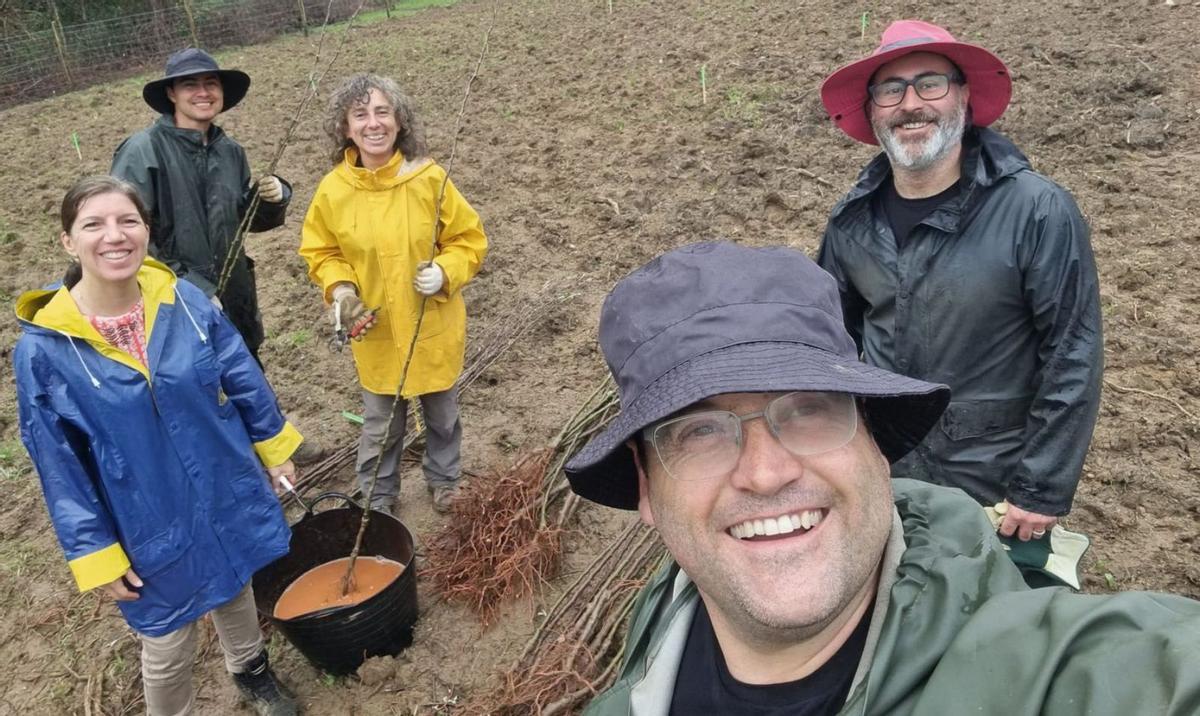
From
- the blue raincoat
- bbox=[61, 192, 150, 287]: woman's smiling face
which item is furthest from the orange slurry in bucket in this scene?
bbox=[61, 192, 150, 287]: woman's smiling face

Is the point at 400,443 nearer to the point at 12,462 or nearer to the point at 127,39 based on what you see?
the point at 12,462

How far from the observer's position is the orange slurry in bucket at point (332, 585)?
316 cm

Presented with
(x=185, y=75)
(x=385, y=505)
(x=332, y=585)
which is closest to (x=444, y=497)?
(x=385, y=505)

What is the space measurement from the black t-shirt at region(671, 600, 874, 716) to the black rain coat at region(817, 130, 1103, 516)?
3.85 feet

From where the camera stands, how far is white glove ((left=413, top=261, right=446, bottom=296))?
316cm

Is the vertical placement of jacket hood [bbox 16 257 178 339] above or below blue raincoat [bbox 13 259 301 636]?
above

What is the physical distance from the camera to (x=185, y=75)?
3.51 m

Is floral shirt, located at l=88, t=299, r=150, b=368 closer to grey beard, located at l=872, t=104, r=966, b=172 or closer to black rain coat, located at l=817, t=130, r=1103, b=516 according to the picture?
black rain coat, located at l=817, t=130, r=1103, b=516

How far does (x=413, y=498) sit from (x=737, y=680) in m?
3.07

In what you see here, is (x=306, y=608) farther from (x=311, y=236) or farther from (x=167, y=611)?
(x=311, y=236)

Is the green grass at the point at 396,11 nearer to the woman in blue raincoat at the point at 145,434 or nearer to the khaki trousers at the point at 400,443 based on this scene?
the khaki trousers at the point at 400,443

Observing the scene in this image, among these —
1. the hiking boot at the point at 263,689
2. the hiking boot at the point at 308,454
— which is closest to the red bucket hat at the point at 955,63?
the hiking boot at the point at 263,689

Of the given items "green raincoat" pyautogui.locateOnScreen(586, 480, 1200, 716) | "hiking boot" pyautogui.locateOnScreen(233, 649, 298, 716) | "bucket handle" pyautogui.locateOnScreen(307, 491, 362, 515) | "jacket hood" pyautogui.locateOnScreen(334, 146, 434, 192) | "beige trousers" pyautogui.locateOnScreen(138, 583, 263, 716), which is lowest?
"hiking boot" pyautogui.locateOnScreen(233, 649, 298, 716)

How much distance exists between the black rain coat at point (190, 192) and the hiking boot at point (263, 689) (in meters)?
1.74
